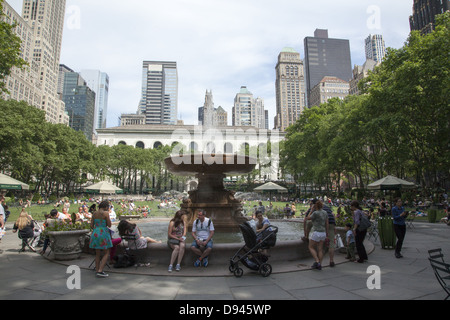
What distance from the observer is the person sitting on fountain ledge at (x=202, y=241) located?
583 cm

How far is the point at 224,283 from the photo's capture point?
4879 mm

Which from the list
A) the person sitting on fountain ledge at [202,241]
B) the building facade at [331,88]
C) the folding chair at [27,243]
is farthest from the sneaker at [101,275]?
the building facade at [331,88]

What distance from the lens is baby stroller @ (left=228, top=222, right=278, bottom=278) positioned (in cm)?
531

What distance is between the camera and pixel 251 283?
16.1ft

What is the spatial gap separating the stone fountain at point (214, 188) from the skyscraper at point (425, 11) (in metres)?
83.6

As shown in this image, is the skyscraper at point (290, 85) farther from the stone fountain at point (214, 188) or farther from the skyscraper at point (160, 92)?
the stone fountain at point (214, 188)

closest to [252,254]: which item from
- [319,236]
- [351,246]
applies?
[319,236]

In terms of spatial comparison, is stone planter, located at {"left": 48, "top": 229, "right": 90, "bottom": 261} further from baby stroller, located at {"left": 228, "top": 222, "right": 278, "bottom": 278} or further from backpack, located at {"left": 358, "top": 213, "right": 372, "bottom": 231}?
backpack, located at {"left": 358, "top": 213, "right": 372, "bottom": 231}

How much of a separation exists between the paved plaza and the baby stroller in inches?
6.9

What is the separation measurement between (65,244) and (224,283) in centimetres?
430

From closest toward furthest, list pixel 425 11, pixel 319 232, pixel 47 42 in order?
pixel 319 232 < pixel 425 11 < pixel 47 42

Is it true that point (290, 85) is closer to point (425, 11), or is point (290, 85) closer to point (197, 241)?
point (425, 11)

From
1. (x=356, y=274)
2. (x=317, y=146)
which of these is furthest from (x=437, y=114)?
(x=356, y=274)
